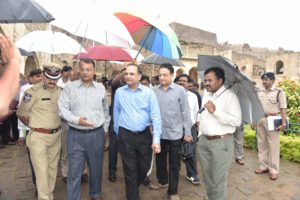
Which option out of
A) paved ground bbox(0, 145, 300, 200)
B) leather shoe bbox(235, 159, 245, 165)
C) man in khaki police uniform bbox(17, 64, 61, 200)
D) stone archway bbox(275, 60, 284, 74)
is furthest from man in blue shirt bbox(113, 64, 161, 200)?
stone archway bbox(275, 60, 284, 74)

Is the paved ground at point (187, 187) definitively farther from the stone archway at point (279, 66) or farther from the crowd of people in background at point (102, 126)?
the stone archway at point (279, 66)

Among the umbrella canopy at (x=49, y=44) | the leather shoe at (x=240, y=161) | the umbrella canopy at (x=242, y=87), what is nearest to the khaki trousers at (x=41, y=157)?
the umbrella canopy at (x=242, y=87)

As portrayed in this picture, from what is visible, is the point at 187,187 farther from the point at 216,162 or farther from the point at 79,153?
the point at 79,153

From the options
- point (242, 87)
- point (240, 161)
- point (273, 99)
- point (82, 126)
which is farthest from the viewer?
point (240, 161)

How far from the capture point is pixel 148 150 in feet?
12.3

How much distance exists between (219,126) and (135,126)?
1.05 meters

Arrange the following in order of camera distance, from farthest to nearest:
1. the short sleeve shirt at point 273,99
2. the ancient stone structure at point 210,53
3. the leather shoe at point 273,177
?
the ancient stone structure at point 210,53 → the leather shoe at point 273,177 → the short sleeve shirt at point 273,99

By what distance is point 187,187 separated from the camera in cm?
469

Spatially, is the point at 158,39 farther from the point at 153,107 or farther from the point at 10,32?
the point at 10,32

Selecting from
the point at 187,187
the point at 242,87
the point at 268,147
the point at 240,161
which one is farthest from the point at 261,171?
the point at 242,87

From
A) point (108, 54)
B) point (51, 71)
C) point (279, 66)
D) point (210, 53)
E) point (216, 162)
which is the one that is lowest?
point (216, 162)

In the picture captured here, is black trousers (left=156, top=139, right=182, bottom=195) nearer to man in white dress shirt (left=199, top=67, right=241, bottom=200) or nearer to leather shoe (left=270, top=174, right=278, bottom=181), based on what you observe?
man in white dress shirt (left=199, top=67, right=241, bottom=200)

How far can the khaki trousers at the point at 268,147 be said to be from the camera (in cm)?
514

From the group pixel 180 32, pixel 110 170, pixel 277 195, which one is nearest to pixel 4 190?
pixel 110 170
